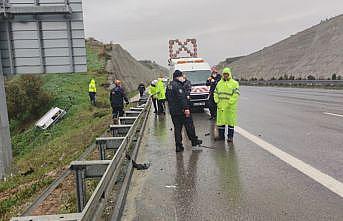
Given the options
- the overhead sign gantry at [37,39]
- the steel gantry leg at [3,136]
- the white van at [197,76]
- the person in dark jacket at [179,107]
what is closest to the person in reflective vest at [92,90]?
the white van at [197,76]

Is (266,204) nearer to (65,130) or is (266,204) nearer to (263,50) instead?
(65,130)

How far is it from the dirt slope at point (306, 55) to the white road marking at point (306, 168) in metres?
44.4

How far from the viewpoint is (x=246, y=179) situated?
6105 mm

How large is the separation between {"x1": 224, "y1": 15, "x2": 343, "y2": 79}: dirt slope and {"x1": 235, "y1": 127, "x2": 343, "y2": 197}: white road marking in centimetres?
4436

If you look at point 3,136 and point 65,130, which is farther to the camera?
point 65,130

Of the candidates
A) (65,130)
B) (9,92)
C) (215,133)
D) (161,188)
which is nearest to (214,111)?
(215,133)

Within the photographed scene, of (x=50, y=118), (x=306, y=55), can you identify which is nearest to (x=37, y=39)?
(x=50, y=118)

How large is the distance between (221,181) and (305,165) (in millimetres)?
1746

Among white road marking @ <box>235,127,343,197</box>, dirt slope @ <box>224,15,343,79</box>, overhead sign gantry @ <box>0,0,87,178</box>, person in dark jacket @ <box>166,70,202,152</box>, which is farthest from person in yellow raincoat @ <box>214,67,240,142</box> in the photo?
dirt slope @ <box>224,15,343,79</box>

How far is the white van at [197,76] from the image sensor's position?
17500 millimetres

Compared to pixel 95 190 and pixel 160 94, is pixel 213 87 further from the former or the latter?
pixel 95 190

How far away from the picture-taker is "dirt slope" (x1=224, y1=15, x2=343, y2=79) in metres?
54.8

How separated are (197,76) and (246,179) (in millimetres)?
12782

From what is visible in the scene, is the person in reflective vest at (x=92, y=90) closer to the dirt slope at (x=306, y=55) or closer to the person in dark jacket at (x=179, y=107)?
the person in dark jacket at (x=179, y=107)
